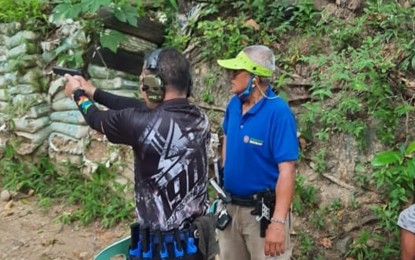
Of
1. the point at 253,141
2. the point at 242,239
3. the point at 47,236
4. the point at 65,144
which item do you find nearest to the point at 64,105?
the point at 65,144

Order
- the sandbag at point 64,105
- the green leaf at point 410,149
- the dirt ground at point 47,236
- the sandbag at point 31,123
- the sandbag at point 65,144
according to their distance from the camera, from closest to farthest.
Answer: the green leaf at point 410,149 < the dirt ground at point 47,236 < the sandbag at point 65,144 < the sandbag at point 64,105 < the sandbag at point 31,123

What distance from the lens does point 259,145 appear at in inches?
116

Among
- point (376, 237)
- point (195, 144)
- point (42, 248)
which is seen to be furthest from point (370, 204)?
point (42, 248)

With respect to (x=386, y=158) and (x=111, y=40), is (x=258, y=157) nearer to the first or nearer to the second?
(x=386, y=158)

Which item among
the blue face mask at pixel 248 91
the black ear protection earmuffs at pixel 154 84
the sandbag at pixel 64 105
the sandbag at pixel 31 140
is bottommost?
the sandbag at pixel 31 140

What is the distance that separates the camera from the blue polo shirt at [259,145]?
2.86m

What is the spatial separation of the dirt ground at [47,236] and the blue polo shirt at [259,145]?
190cm

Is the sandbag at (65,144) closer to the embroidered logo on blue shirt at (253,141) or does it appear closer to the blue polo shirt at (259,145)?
the blue polo shirt at (259,145)

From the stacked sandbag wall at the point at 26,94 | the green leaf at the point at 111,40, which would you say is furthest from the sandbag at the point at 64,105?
the green leaf at the point at 111,40

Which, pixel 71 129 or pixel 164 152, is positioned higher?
pixel 164 152

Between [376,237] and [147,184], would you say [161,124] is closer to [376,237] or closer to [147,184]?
[147,184]

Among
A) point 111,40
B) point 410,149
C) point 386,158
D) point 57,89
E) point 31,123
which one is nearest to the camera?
point 410,149

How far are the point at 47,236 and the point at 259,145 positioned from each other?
2.68 metres

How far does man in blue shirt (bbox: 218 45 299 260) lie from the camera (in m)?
2.85
